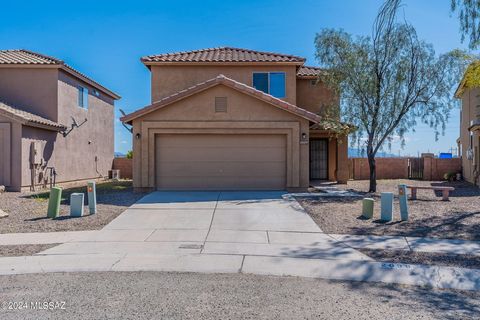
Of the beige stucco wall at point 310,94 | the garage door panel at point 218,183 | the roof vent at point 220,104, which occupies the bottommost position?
the garage door panel at point 218,183

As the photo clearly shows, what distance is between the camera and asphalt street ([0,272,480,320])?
16.5 feet

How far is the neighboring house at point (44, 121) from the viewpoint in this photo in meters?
17.5

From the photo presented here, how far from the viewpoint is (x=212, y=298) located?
5531 millimetres

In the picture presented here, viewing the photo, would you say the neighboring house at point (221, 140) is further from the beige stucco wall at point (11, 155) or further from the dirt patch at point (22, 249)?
the dirt patch at point (22, 249)

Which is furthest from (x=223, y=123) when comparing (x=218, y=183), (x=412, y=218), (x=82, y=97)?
(x=82, y=97)

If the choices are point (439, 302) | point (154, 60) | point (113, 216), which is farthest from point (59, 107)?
point (439, 302)

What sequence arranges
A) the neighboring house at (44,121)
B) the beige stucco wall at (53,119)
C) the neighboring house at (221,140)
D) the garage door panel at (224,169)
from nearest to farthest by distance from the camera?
the neighboring house at (221,140)
the garage door panel at (224,169)
the neighboring house at (44,121)
the beige stucco wall at (53,119)

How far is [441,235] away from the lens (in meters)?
9.67

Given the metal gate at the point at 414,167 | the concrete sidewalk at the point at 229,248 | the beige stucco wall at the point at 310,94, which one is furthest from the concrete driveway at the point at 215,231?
the metal gate at the point at 414,167

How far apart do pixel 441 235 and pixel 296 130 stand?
26.2 ft

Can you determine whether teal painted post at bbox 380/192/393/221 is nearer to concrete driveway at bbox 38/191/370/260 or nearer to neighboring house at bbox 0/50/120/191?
concrete driveway at bbox 38/191/370/260

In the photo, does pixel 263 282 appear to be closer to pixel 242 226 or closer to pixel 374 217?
pixel 242 226

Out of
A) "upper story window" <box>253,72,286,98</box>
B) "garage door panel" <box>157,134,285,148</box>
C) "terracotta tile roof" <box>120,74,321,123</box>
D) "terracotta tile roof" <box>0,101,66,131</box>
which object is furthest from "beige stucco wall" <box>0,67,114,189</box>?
"upper story window" <box>253,72,286,98</box>

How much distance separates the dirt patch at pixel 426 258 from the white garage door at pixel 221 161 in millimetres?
8933
